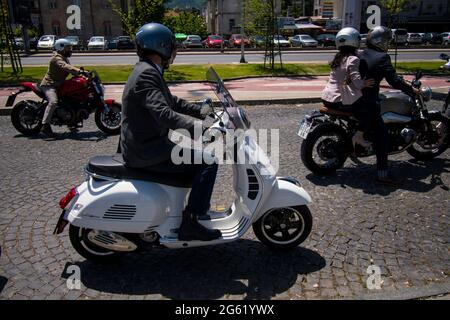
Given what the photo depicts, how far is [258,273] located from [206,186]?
0.93m

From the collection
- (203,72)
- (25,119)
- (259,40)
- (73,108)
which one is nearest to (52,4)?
(203,72)

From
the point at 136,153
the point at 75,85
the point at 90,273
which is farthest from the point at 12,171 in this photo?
the point at 136,153

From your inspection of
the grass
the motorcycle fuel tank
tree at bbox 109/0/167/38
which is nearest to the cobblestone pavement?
the motorcycle fuel tank

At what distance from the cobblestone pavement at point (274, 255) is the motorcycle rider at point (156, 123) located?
1.59 feet

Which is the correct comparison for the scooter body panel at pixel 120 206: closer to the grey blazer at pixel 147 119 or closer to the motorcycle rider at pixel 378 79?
the grey blazer at pixel 147 119

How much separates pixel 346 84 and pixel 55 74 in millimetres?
5598

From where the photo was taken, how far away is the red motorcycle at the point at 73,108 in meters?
7.87

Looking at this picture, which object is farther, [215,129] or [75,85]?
[75,85]

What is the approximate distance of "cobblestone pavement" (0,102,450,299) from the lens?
3.29m

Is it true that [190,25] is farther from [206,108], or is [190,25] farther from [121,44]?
[206,108]

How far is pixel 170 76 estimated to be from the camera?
1589cm
